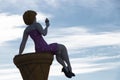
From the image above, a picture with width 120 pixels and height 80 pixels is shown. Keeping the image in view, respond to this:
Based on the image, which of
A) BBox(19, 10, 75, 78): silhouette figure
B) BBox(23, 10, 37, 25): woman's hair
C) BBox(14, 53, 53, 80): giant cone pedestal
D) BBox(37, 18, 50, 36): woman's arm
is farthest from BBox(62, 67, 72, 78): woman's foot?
BBox(23, 10, 37, 25): woman's hair

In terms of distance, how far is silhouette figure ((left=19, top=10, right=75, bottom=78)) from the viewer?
37.7 ft

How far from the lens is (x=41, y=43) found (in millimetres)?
11695

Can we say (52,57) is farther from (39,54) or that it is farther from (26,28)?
(26,28)

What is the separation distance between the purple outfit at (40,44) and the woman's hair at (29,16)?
40cm

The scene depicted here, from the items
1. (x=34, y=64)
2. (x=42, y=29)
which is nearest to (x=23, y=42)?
(x=42, y=29)

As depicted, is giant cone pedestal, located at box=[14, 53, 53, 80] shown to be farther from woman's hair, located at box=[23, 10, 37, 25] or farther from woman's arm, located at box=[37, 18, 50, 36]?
woman's hair, located at box=[23, 10, 37, 25]

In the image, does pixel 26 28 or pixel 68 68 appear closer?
pixel 68 68

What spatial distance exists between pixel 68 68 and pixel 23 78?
5.26ft

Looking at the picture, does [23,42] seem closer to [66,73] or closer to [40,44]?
[40,44]

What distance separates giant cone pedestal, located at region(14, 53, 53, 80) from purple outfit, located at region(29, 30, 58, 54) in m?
0.25

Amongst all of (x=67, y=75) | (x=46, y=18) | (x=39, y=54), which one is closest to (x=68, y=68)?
(x=67, y=75)

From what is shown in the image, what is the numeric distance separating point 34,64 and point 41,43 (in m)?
0.80

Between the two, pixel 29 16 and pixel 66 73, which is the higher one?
pixel 29 16

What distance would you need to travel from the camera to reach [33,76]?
37.4ft
